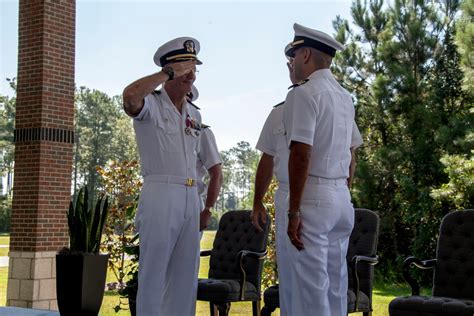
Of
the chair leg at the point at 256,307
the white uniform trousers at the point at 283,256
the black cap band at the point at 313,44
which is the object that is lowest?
the chair leg at the point at 256,307

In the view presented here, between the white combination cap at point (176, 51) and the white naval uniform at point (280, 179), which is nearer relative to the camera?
the white naval uniform at point (280, 179)

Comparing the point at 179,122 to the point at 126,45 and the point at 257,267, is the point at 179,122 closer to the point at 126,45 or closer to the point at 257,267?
the point at 257,267

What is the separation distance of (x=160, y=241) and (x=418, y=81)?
916 cm

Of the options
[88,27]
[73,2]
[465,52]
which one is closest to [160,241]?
[73,2]

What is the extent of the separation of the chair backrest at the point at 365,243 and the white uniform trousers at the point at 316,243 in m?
1.18

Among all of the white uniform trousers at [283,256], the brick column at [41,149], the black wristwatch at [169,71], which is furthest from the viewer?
the brick column at [41,149]

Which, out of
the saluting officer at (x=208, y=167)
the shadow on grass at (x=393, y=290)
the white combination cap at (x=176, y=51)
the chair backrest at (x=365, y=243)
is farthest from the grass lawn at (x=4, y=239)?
the white combination cap at (x=176, y=51)

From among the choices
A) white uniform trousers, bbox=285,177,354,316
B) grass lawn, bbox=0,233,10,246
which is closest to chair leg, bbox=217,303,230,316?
white uniform trousers, bbox=285,177,354,316

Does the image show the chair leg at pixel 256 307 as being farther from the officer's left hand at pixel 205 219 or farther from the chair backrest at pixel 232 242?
the officer's left hand at pixel 205 219

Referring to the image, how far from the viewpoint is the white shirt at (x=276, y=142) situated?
11.0ft

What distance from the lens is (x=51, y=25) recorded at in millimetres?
6762

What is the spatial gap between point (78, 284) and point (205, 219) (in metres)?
1.49

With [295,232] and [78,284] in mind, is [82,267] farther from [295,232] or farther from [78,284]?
[295,232]

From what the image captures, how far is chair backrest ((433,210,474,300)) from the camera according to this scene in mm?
3748
